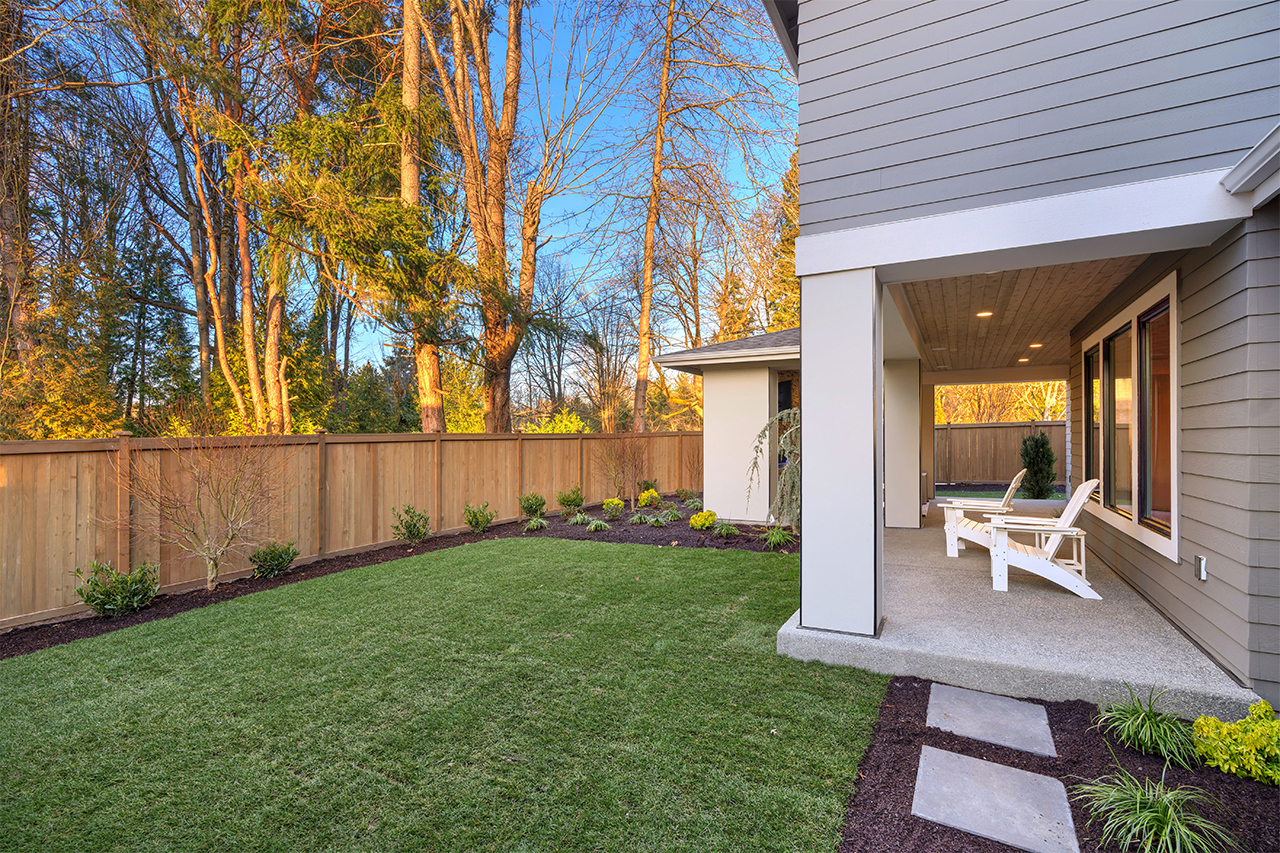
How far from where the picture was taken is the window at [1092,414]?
19.1 feet

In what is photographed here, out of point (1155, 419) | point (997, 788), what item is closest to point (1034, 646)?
point (997, 788)

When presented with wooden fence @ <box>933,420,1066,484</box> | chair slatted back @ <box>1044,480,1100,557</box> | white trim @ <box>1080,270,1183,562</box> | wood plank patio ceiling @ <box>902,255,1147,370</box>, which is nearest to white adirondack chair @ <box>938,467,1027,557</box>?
chair slatted back @ <box>1044,480,1100,557</box>

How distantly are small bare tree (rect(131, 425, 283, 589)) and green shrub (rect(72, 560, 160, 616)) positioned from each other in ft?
1.40

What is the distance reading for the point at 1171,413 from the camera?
11.6ft

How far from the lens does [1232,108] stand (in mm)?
2648

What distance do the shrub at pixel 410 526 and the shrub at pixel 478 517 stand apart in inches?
31.1

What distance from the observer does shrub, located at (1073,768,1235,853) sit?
1.78m

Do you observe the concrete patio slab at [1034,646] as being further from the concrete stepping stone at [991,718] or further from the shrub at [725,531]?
the shrub at [725,531]

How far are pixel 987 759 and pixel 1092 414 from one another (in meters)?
5.47

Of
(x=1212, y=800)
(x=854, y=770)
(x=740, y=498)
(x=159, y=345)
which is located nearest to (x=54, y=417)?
(x=159, y=345)

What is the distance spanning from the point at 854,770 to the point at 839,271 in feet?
8.81

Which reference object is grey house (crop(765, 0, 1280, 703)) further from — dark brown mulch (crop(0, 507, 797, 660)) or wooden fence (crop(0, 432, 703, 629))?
wooden fence (crop(0, 432, 703, 629))

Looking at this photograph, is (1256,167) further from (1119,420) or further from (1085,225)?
(1119,420)

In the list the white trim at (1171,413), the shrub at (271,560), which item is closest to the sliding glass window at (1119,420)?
the white trim at (1171,413)
